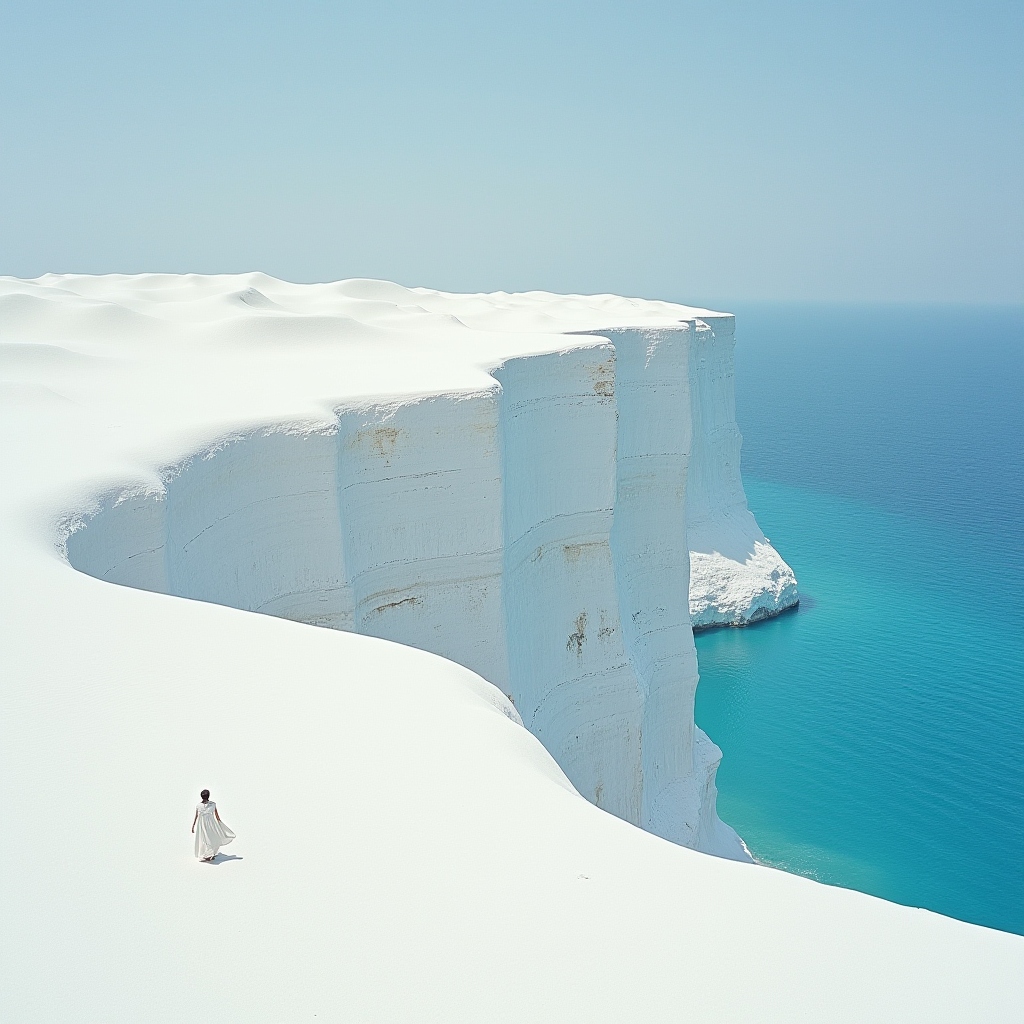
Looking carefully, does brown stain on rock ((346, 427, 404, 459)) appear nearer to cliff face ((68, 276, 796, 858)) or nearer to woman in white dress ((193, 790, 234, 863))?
cliff face ((68, 276, 796, 858))

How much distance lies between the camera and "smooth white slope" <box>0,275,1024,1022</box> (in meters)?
3.79

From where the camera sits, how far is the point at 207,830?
440cm

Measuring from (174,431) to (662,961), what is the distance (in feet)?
29.0

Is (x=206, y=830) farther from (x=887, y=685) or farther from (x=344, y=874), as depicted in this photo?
(x=887, y=685)

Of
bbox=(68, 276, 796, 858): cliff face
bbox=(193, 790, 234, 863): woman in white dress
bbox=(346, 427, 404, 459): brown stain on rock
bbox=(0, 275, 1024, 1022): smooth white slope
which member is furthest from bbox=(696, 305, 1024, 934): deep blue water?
bbox=(193, 790, 234, 863): woman in white dress

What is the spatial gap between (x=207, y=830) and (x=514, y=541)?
11421mm

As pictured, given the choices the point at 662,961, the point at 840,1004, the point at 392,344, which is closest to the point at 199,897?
the point at 662,961

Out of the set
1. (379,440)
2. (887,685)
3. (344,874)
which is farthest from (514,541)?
(887,685)

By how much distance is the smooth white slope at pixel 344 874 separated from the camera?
3.79 m

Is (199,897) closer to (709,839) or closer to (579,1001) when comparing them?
(579,1001)

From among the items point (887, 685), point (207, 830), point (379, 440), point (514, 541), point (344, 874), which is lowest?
point (887, 685)

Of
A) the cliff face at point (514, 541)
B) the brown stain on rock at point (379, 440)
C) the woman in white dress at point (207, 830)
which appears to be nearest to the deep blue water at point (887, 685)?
the cliff face at point (514, 541)

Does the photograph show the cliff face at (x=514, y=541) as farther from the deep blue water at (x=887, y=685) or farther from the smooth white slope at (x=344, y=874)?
the smooth white slope at (x=344, y=874)

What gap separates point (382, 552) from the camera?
1334 centimetres
